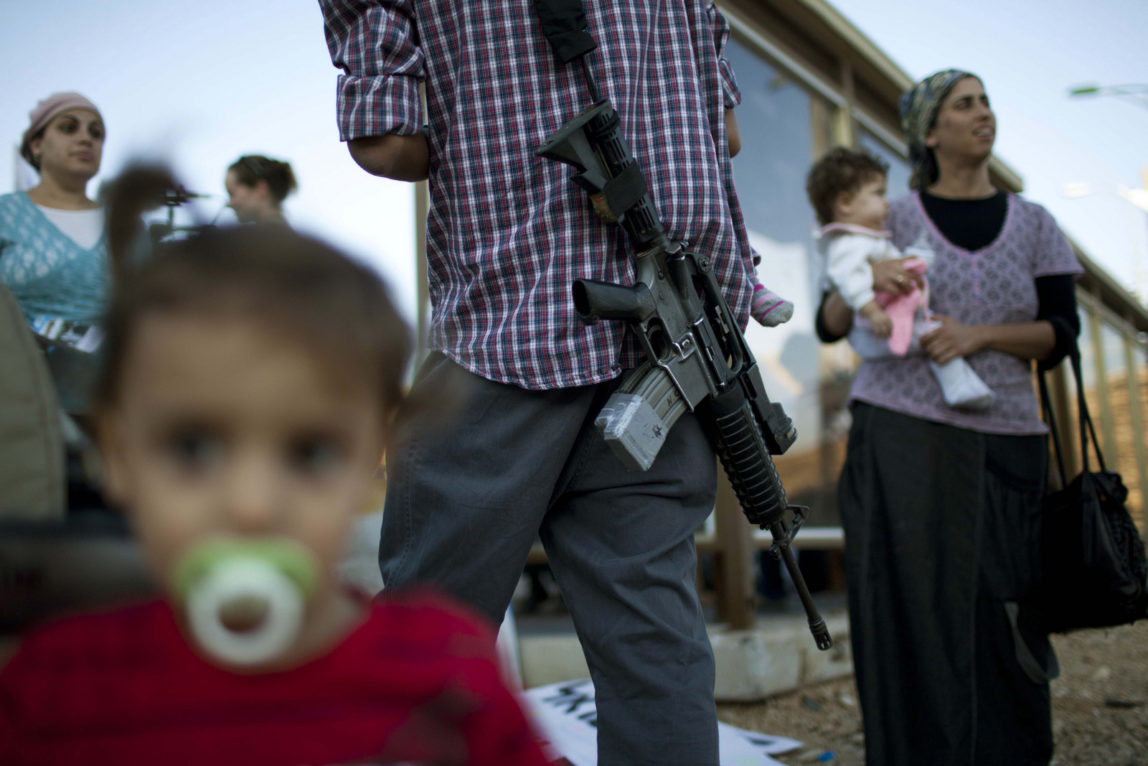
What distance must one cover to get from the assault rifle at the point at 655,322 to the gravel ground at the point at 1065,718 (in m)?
1.69

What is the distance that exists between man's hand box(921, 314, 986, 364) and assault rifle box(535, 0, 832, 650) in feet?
2.68

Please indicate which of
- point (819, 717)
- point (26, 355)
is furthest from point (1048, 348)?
point (26, 355)

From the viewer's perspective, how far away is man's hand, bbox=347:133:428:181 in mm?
1364

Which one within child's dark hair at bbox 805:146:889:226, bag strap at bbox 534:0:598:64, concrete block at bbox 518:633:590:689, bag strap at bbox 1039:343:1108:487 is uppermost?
bag strap at bbox 534:0:598:64

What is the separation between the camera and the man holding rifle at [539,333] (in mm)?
1282

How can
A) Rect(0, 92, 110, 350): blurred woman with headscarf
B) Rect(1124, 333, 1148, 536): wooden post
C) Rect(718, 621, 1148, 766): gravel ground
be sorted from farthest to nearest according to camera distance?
Rect(1124, 333, 1148, 536): wooden post, Rect(718, 621, 1148, 766): gravel ground, Rect(0, 92, 110, 350): blurred woman with headscarf

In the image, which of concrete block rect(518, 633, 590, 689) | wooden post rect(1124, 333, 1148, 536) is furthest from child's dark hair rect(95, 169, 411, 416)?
wooden post rect(1124, 333, 1148, 536)

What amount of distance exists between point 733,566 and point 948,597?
5.44 ft

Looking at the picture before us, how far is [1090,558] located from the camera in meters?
2.13

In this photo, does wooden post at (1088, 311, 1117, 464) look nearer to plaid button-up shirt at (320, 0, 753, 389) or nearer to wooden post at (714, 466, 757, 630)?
wooden post at (714, 466, 757, 630)

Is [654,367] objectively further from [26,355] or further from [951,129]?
[951,129]

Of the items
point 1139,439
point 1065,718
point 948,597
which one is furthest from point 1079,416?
point 1139,439

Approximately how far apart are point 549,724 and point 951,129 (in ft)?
6.24

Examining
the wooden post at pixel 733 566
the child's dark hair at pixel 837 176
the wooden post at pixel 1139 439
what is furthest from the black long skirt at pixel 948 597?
the wooden post at pixel 1139 439
